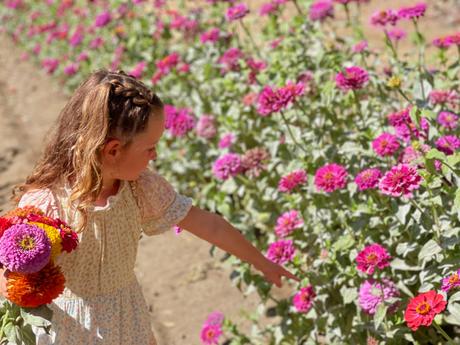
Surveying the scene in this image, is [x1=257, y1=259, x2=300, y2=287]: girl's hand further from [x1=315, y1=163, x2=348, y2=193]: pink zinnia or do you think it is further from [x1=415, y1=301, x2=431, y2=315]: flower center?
[x1=415, y1=301, x2=431, y2=315]: flower center

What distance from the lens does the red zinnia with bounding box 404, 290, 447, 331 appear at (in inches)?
75.4

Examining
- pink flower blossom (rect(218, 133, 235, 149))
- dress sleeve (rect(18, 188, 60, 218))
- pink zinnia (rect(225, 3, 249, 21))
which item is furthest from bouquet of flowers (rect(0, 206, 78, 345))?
pink zinnia (rect(225, 3, 249, 21))

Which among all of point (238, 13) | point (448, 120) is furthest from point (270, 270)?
point (238, 13)

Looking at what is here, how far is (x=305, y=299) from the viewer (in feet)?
8.48

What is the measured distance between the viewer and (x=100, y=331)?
199cm

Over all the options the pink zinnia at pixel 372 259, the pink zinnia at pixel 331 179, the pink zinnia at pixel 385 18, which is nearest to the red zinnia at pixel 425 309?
the pink zinnia at pixel 372 259

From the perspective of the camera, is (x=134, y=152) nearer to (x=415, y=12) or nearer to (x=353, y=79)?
(x=353, y=79)

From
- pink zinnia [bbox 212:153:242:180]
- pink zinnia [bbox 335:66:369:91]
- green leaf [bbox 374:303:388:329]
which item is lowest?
green leaf [bbox 374:303:388:329]

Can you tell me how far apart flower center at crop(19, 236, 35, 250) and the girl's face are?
0.37 metres

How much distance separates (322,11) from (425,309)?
7.26ft

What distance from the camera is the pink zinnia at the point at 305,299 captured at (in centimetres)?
258

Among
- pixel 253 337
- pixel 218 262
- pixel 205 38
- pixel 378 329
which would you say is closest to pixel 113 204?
pixel 378 329

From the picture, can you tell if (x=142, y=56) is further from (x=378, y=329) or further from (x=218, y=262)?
(x=378, y=329)

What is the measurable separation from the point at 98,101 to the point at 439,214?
3.94ft
